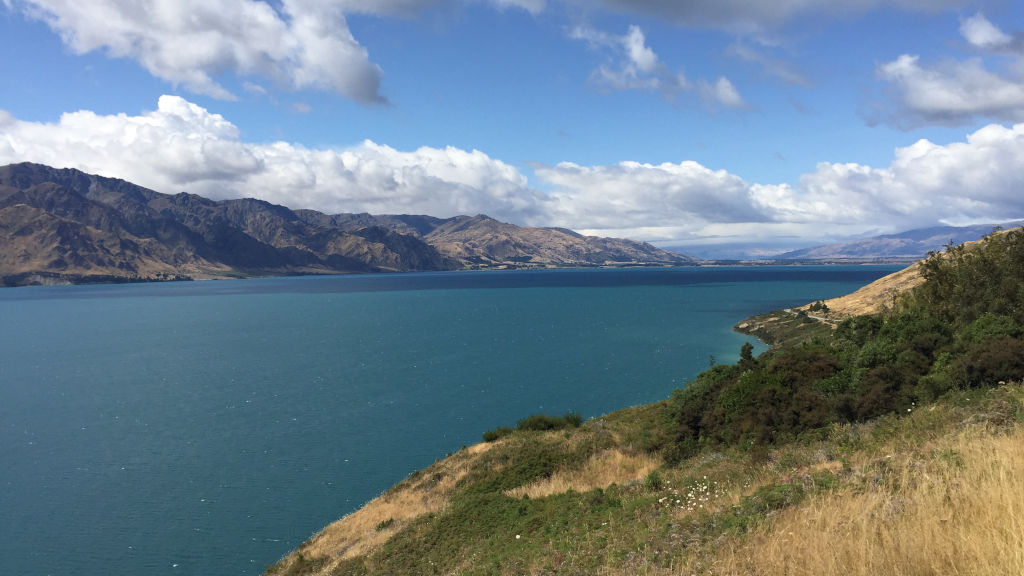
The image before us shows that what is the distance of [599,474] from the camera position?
3016 centimetres

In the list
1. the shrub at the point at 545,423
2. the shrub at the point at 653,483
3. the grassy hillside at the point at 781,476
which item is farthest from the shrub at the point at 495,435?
the shrub at the point at 653,483

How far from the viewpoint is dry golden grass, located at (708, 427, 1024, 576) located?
296 inches

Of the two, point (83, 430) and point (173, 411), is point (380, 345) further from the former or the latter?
point (83, 430)

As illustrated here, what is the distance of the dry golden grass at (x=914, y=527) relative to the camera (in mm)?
7508

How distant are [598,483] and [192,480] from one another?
3839 centimetres

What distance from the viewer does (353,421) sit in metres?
61.8

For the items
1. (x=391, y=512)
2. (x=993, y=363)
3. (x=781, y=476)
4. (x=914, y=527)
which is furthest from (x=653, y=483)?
(x=993, y=363)

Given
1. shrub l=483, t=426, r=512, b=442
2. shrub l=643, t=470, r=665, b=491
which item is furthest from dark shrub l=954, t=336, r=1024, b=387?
shrub l=483, t=426, r=512, b=442

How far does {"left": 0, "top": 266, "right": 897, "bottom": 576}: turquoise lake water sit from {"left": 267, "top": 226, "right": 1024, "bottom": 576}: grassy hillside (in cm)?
1129

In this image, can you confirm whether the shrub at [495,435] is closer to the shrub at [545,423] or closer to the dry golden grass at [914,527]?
the shrub at [545,423]

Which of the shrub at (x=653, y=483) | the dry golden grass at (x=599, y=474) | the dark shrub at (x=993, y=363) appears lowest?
the dry golden grass at (x=599, y=474)

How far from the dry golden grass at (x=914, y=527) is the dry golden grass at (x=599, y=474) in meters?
15.6

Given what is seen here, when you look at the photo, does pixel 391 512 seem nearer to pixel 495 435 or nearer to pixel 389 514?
pixel 389 514

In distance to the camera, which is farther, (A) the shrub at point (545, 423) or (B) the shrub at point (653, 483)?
(A) the shrub at point (545, 423)
